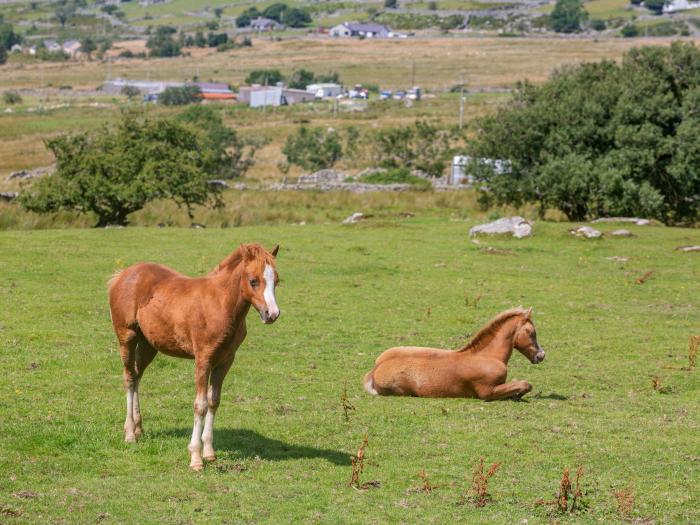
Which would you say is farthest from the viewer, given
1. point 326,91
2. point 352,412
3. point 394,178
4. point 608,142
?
point 326,91

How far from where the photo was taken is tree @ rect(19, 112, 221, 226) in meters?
39.9

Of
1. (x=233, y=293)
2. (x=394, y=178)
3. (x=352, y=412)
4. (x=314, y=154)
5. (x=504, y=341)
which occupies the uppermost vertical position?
(x=233, y=293)

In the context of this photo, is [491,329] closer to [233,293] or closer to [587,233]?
[233,293]

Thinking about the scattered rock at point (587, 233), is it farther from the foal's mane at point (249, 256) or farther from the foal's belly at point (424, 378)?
the foal's mane at point (249, 256)

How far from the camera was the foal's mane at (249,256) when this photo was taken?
1149cm

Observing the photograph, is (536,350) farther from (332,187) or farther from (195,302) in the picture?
(332,187)

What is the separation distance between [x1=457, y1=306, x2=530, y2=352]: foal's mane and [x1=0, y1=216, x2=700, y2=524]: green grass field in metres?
0.97

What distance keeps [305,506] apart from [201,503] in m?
1.07

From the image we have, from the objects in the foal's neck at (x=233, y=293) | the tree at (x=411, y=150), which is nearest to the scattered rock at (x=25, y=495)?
the foal's neck at (x=233, y=293)

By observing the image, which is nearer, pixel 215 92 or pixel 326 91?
pixel 215 92

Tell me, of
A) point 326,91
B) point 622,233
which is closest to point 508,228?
point 622,233

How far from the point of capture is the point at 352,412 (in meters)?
15.1

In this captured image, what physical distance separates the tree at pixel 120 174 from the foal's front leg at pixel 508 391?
26.0 metres

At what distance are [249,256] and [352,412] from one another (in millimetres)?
4186
